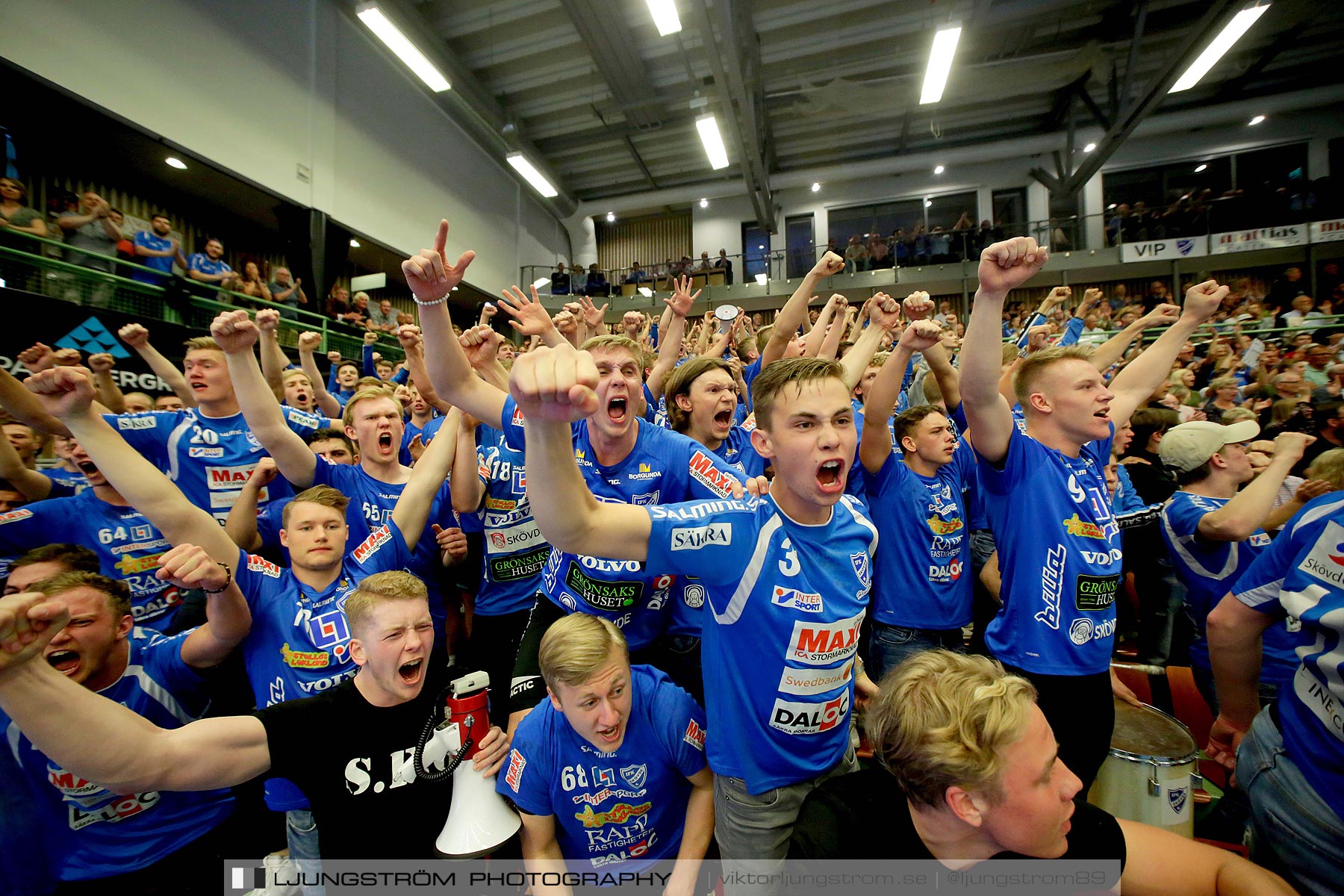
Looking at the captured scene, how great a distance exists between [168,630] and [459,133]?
1502cm

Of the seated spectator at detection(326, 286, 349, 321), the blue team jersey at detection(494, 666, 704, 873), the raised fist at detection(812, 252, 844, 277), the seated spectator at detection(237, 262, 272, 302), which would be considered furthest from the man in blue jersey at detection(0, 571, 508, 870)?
the seated spectator at detection(326, 286, 349, 321)

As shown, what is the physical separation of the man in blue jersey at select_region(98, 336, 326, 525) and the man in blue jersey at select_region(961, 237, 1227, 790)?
3.58 meters

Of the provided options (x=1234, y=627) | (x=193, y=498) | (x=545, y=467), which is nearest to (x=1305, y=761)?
(x=1234, y=627)

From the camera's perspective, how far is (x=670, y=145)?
1530 cm

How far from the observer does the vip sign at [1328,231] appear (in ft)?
38.6

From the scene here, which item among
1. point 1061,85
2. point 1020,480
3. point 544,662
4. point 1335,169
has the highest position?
point 1061,85

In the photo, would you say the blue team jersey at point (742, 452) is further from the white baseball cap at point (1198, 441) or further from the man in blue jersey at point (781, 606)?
the white baseball cap at point (1198, 441)

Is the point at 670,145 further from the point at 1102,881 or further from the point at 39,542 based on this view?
the point at 1102,881

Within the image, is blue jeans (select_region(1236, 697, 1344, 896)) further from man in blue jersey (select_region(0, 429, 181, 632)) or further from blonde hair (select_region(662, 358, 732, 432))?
man in blue jersey (select_region(0, 429, 181, 632))

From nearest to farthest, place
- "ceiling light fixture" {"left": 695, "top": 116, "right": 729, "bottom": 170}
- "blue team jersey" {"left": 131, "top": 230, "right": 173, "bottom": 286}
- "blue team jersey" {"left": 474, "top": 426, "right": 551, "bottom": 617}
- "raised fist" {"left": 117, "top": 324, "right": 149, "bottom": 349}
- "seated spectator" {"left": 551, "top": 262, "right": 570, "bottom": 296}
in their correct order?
"blue team jersey" {"left": 474, "top": 426, "right": 551, "bottom": 617}
"raised fist" {"left": 117, "top": 324, "right": 149, "bottom": 349}
"blue team jersey" {"left": 131, "top": 230, "right": 173, "bottom": 286}
"ceiling light fixture" {"left": 695, "top": 116, "right": 729, "bottom": 170}
"seated spectator" {"left": 551, "top": 262, "right": 570, "bottom": 296}

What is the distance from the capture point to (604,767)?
5.96 ft

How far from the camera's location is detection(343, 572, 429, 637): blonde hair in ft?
6.14

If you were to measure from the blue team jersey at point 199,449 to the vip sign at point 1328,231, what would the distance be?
19.1 metres

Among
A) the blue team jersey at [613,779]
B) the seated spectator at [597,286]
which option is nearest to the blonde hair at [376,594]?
the blue team jersey at [613,779]
